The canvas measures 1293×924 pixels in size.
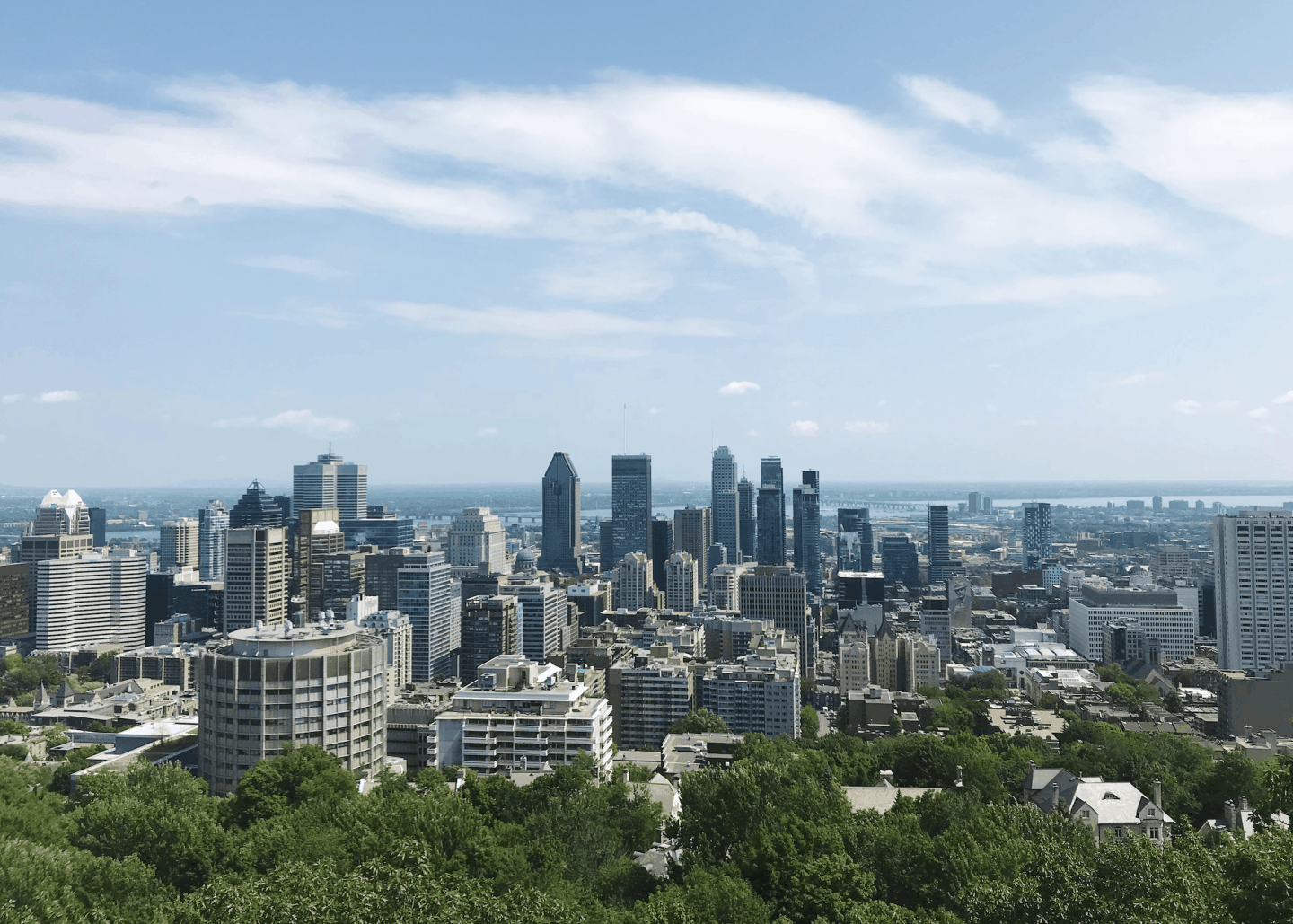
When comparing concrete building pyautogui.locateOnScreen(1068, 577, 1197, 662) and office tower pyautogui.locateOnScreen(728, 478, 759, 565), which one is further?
office tower pyautogui.locateOnScreen(728, 478, 759, 565)

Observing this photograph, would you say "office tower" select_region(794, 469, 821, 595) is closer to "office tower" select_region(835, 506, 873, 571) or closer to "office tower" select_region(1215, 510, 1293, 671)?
"office tower" select_region(835, 506, 873, 571)

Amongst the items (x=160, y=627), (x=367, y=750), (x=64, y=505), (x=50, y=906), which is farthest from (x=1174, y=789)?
(x=64, y=505)

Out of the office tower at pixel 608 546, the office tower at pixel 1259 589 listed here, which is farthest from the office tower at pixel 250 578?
the office tower at pixel 608 546

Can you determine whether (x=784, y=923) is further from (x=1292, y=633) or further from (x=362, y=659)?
(x=1292, y=633)

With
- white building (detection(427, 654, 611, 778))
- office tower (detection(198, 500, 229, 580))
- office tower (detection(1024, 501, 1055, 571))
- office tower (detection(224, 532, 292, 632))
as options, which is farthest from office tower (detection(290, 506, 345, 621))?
office tower (detection(1024, 501, 1055, 571))

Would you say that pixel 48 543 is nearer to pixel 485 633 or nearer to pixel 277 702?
pixel 485 633

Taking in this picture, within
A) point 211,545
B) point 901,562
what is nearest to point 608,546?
point 901,562
